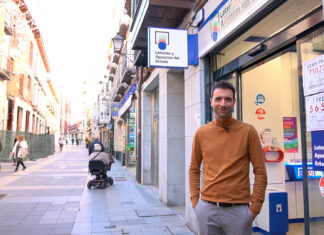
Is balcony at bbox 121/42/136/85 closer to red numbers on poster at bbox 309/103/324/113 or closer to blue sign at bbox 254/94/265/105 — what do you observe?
blue sign at bbox 254/94/265/105

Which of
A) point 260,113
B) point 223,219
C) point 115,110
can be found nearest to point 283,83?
point 260,113

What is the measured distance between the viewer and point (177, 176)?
738 cm

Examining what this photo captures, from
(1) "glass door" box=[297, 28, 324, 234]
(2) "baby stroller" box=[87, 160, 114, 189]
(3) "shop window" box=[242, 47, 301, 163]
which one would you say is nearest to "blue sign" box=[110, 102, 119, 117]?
(2) "baby stroller" box=[87, 160, 114, 189]

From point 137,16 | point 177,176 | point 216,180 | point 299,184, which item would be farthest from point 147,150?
point 216,180

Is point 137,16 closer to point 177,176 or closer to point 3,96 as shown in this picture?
point 177,176

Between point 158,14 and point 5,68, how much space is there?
16.5m

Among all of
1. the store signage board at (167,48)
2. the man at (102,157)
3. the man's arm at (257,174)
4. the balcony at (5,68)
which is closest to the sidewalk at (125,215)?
the man at (102,157)

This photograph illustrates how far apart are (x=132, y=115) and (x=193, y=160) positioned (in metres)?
13.6

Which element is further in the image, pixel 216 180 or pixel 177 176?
pixel 177 176

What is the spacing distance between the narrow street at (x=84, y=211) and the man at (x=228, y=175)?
3223 millimetres

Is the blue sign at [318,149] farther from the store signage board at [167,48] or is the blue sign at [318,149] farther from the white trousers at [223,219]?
the store signage board at [167,48]

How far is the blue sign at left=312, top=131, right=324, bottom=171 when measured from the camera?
8.86 feet

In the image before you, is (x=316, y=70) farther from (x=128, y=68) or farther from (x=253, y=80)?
(x=128, y=68)

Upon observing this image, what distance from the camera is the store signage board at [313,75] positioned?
2691mm
